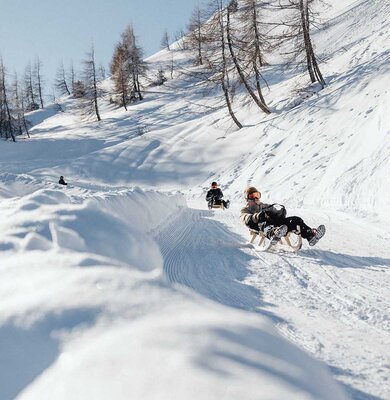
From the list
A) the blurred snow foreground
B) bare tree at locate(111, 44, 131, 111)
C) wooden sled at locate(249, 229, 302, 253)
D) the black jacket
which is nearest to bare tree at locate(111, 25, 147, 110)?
bare tree at locate(111, 44, 131, 111)

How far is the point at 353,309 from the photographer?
15.3 feet

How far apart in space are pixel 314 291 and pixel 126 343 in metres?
3.51

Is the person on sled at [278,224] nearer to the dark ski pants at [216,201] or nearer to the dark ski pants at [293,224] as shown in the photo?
the dark ski pants at [293,224]

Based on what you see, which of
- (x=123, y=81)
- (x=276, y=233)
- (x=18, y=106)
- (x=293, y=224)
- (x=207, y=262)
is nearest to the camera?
(x=207, y=262)

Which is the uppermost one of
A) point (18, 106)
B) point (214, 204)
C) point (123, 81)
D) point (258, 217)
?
point (123, 81)

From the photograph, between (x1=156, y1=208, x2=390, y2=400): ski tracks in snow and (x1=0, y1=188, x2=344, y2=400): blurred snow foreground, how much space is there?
2.95ft

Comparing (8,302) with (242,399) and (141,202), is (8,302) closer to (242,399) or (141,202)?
(242,399)

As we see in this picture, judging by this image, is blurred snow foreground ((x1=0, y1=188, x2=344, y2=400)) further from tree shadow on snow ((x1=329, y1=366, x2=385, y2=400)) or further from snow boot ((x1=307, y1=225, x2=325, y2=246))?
snow boot ((x1=307, y1=225, x2=325, y2=246))

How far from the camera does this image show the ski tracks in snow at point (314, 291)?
11.4 feet

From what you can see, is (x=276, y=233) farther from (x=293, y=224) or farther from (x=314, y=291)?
(x=314, y=291)

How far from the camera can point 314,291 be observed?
17.7 ft

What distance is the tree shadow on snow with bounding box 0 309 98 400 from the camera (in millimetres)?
2570

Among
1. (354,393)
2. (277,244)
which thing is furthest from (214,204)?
(354,393)

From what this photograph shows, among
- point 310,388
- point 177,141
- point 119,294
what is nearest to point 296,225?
point 119,294
